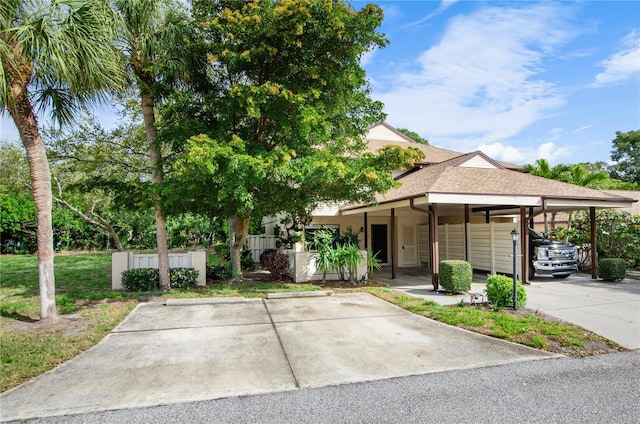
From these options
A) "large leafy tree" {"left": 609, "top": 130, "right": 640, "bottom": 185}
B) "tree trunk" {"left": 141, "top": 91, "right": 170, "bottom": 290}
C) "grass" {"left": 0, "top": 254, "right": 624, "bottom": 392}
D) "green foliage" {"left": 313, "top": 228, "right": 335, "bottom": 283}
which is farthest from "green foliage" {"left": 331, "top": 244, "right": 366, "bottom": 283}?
"large leafy tree" {"left": 609, "top": 130, "right": 640, "bottom": 185}

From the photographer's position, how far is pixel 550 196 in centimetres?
1009

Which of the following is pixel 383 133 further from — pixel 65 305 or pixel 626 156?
pixel 626 156

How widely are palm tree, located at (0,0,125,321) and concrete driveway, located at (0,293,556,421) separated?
8.23ft

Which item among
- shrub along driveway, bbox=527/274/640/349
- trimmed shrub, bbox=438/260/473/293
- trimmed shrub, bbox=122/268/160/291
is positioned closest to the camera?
shrub along driveway, bbox=527/274/640/349

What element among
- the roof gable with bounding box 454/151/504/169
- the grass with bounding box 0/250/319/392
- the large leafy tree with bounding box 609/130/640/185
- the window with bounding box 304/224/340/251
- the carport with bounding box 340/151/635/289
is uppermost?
the large leafy tree with bounding box 609/130/640/185

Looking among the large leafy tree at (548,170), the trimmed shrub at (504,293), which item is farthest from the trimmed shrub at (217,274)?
the large leafy tree at (548,170)

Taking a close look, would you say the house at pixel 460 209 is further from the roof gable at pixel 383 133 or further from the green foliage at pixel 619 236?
the roof gable at pixel 383 133

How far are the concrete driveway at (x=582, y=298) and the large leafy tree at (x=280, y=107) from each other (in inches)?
128

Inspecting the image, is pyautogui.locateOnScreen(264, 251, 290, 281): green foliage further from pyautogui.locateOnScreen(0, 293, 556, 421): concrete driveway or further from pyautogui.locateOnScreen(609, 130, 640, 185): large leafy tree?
pyautogui.locateOnScreen(609, 130, 640, 185): large leafy tree

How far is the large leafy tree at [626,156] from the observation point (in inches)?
1518

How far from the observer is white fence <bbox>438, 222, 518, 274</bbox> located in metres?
11.3

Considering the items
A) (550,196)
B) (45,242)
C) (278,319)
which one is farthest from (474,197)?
(45,242)

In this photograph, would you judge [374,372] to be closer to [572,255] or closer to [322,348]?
[322,348]

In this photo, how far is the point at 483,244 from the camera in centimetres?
1227
